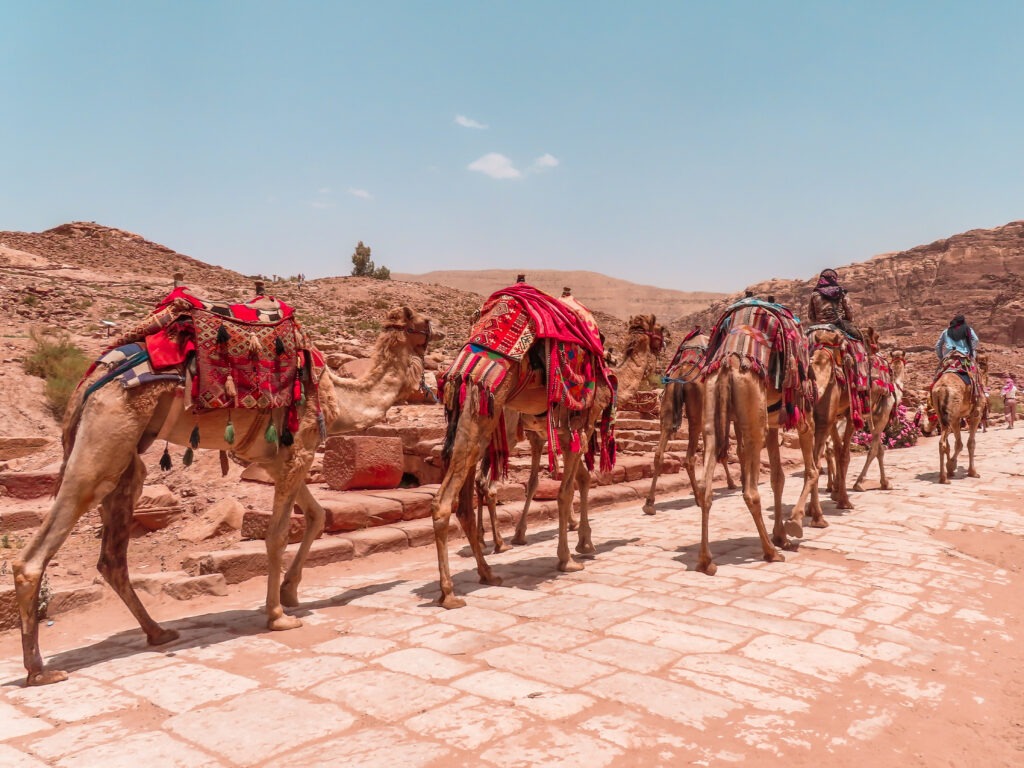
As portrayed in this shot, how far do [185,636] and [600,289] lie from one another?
125 meters

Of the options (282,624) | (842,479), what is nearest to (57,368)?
(282,624)

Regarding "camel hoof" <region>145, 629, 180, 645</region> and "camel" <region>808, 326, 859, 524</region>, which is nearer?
"camel hoof" <region>145, 629, 180, 645</region>

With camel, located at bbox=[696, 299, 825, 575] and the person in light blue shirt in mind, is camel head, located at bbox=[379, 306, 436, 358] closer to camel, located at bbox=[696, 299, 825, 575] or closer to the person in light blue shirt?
camel, located at bbox=[696, 299, 825, 575]

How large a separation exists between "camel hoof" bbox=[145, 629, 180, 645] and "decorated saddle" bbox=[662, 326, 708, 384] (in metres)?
6.94

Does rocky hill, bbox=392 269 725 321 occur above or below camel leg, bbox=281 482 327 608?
above

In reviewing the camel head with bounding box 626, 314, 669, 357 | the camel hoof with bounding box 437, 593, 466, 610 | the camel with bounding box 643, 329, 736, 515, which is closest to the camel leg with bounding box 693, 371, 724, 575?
the camel hoof with bounding box 437, 593, 466, 610

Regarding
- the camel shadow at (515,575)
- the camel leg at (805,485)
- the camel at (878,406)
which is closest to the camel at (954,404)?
the camel at (878,406)

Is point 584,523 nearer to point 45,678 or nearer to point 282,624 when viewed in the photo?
point 282,624

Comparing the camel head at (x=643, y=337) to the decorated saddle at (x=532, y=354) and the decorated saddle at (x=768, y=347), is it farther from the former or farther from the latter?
the decorated saddle at (x=532, y=354)

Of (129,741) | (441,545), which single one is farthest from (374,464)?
(129,741)

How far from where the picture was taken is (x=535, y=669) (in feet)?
13.2

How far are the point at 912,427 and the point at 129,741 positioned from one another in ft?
73.5

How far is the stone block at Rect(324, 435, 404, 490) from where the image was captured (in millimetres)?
9062

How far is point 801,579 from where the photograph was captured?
6.19 metres
